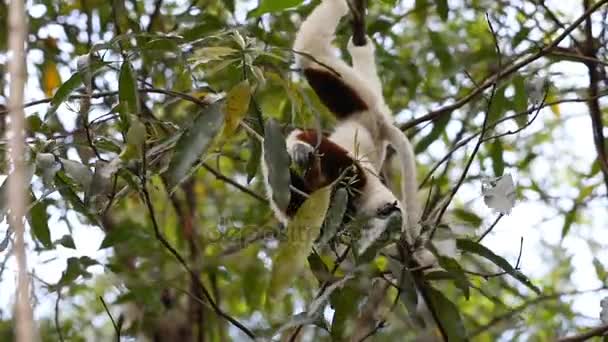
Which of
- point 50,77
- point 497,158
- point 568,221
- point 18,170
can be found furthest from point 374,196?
point 18,170

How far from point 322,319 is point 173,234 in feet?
8.48

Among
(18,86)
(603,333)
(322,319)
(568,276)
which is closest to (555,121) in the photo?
(568,276)

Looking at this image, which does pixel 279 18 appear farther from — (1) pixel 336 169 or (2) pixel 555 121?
(2) pixel 555 121

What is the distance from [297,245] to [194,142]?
0.93ft

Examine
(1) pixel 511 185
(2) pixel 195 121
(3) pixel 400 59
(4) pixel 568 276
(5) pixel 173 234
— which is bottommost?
(1) pixel 511 185

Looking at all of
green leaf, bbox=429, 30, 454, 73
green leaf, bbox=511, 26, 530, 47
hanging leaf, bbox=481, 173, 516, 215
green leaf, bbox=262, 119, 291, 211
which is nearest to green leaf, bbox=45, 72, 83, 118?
green leaf, bbox=262, 119, 291, 211

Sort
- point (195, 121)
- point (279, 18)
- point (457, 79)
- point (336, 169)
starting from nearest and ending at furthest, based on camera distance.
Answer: point (195, 121) → point (336, 169) → point (279, 18) → point (457, 79)

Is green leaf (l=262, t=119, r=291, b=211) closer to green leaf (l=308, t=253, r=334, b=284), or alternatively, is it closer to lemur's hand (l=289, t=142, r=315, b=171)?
green leaf (l=308, t=253, r=334, b=284)

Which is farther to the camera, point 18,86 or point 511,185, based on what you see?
point 511,185

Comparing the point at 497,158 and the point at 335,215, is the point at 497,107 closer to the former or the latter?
the point at 497,158

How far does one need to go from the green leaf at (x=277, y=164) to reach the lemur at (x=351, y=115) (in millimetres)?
995

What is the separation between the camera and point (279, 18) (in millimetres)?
3602

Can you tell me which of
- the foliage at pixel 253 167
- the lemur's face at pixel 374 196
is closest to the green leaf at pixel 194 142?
the foliage at pixel 253 167

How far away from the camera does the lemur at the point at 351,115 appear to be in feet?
9.40
